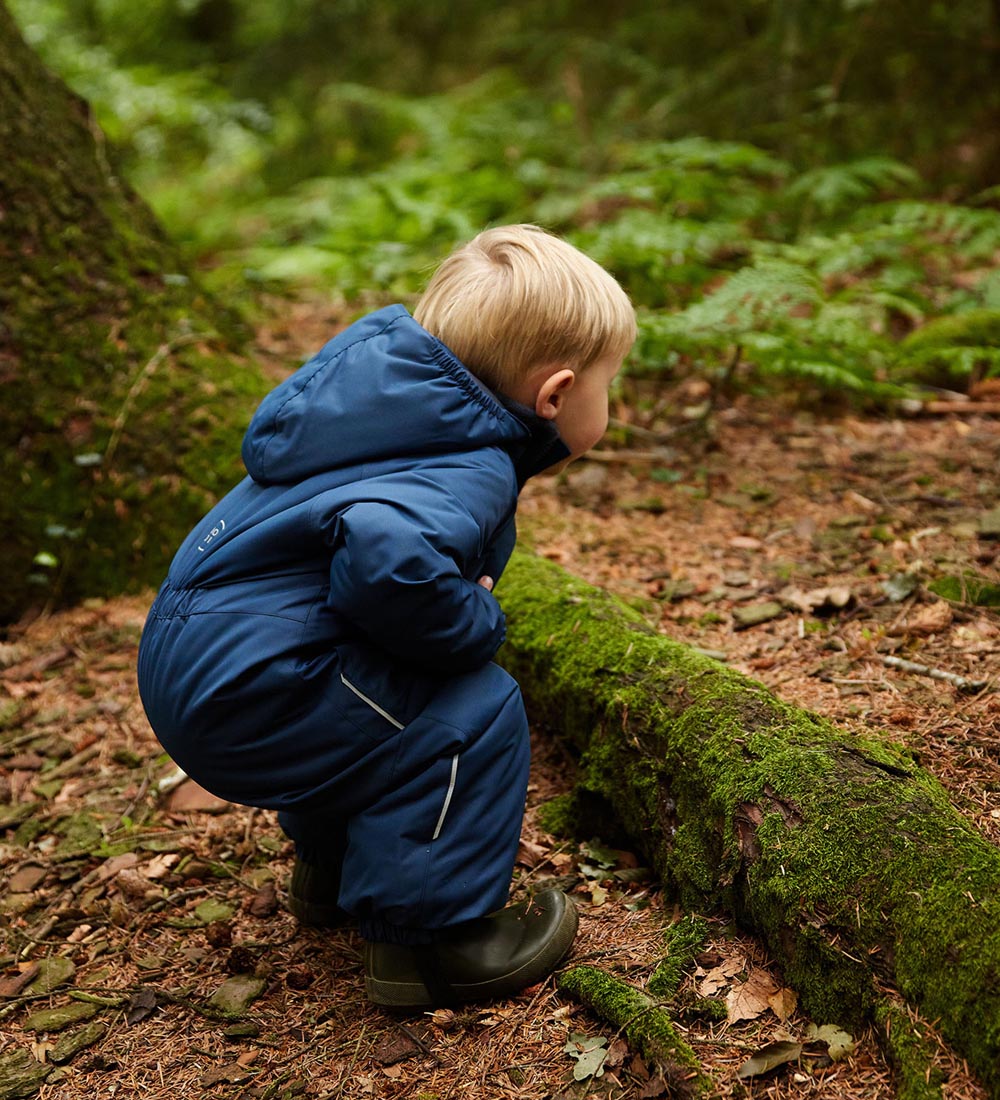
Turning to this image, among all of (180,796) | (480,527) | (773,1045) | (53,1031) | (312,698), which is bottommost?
(180,796)

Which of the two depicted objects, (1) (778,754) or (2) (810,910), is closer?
(2) (810,910)

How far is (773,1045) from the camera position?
6.01 ft

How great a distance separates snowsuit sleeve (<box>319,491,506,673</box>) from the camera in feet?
6.13

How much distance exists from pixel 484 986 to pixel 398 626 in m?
0.95

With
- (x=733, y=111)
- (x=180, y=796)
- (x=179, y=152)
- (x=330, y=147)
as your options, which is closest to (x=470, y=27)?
(x=330, y=147)

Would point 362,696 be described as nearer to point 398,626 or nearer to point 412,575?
point 398,626

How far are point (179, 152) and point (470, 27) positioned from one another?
430 cm

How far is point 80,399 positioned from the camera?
405 centimetres

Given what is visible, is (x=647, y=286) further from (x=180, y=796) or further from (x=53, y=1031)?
(x=53, y=1031)

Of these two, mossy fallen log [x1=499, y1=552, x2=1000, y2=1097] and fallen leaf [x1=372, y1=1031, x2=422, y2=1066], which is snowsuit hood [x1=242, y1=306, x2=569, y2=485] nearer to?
mossy fallen log [x1=499, y1=552, x2=1000, y2=1097]

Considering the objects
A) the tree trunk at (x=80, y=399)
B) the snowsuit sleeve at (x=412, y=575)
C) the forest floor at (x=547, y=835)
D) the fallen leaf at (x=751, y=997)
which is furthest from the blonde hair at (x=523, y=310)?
the tree trunk at (x=80, y=399)

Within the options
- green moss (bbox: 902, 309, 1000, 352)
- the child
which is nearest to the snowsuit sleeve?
the child

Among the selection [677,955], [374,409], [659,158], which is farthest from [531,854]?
[659,158]

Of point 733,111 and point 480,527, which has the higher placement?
point 480,527
